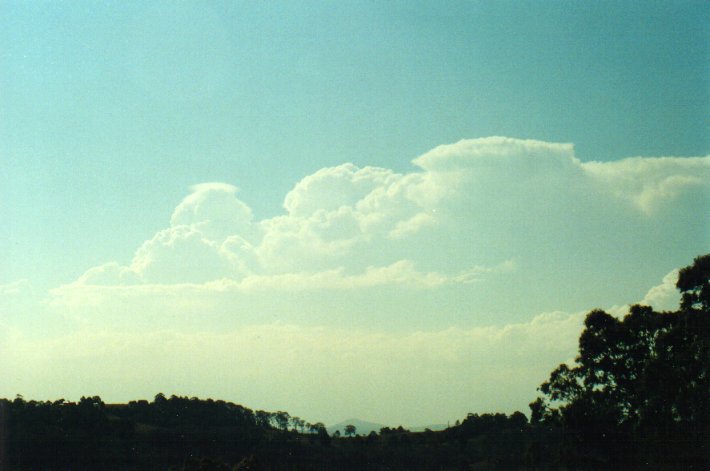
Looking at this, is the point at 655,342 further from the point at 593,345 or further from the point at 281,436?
the point at 281,436

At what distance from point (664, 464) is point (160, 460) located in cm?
6402

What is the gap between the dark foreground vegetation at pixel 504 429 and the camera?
38.4m

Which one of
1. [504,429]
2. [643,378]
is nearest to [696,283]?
[643,378]

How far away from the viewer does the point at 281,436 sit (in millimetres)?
122438

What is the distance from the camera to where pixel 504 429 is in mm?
114125

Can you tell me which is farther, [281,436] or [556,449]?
[281,436]

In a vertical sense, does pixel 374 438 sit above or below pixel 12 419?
below

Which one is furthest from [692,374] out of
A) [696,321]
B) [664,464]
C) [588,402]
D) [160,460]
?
[160,460]

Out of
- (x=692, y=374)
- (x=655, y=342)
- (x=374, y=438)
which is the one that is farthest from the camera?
(x=374, y=438)

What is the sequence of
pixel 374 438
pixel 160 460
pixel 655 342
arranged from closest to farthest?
pixel 655 342 < pixel 160 460 < pixel 374 438

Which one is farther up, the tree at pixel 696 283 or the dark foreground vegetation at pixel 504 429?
the tree at pixel 696 283

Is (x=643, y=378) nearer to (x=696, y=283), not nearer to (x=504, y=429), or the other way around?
(x=696, y=283)

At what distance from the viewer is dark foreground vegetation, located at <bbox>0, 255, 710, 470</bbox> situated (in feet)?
126

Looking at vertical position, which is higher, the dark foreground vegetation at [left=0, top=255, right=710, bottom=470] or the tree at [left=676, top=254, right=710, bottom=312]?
the tree at [left=676, top=254, right=710, bottom=312]
